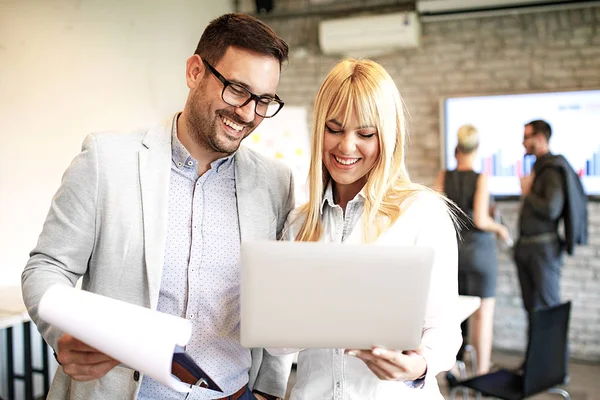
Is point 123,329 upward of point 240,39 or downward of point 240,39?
downward

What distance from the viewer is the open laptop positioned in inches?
46.9

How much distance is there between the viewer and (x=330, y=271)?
120cm

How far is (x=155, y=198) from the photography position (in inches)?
Answer: 63.6

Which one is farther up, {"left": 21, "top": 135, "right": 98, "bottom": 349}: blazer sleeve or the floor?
{"left": 21, "top": 135, "right": 98, "bottom": 349}: blazer sleeve

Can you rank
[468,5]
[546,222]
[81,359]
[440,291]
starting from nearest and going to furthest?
[81,359] < [440,291] < [546,222] < [468,5]

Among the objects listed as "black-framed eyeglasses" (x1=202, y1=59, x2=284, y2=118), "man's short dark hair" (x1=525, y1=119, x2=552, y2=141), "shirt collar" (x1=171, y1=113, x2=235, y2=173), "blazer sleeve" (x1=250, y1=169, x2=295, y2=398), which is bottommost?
"blazer sleeve" (x1=250, y1=169, x2=295, y2=398)

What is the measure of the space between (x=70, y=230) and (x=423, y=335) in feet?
2.87

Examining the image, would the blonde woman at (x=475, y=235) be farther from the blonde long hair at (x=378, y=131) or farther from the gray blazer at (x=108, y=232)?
the gray blazer at (x=108, y=232)

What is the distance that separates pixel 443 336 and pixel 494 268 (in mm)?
2995

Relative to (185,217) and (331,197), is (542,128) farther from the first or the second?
(185,217)

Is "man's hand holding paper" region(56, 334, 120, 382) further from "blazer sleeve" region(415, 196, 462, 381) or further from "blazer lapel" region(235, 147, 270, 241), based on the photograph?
"blazer sleeve" region(415, 196, 462, 381)

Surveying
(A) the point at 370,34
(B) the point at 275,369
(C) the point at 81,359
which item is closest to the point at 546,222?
(A) the point at 370,34

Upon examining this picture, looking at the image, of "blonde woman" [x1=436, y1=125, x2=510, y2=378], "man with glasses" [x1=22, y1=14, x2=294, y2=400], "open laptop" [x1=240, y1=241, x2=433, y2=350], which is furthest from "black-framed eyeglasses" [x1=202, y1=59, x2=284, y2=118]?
"blonde woman" [x1=436, y1=125, x2=510, y2=378]

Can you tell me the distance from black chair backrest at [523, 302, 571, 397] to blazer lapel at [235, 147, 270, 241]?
154 centimetres
